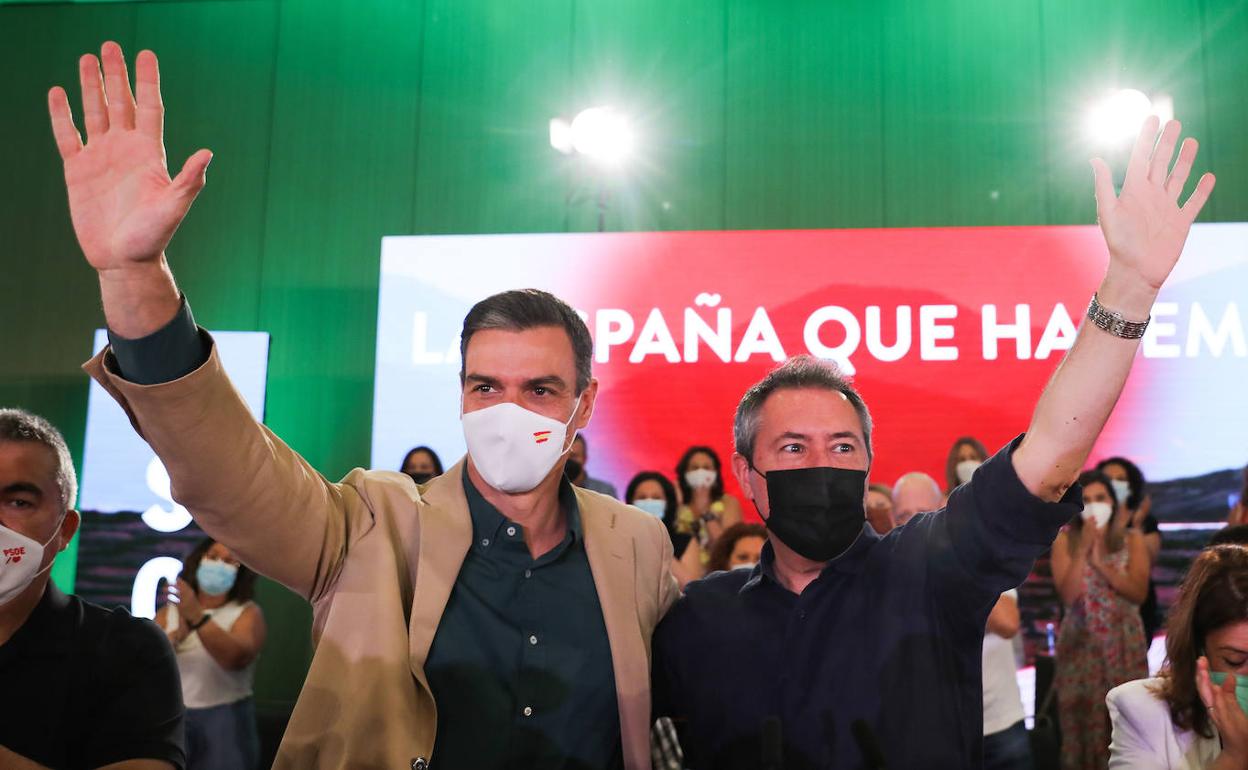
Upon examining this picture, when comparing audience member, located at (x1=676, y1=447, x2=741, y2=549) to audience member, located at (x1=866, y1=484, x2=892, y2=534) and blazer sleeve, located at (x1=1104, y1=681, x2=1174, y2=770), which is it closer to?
audience member, located at (x1=866, y1=484, x2=892, y2=534)

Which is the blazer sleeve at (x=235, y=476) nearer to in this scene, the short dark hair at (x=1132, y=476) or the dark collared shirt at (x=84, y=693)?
the dark collared shirt at (x=84, y=693)

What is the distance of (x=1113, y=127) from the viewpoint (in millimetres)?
6703

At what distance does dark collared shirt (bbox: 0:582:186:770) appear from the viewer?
1.91 metres

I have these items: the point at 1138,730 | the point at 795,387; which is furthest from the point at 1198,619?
the point at 795,387

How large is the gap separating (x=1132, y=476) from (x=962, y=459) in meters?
0.94

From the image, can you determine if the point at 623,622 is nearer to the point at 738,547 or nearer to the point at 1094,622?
the point at 738,547

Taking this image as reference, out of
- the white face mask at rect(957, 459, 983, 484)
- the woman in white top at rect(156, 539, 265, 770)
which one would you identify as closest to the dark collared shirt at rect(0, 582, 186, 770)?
the woman in white top at rect(156, 539, 265, 770)

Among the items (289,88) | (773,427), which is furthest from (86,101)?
(289,88)

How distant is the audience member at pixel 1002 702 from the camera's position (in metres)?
3.69

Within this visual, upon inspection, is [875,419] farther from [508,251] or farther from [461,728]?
[461,728]

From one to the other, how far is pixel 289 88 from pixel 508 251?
2.48m

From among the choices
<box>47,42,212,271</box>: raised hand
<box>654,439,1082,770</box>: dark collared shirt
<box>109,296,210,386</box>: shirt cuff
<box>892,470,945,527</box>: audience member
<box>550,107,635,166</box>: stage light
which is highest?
<box>550,107,635,166</box>: stage light

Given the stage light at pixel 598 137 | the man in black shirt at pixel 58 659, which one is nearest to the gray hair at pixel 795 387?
the man in black shirt at pixel 58 659

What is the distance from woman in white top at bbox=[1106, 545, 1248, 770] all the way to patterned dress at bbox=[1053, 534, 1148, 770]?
7.77 feet
